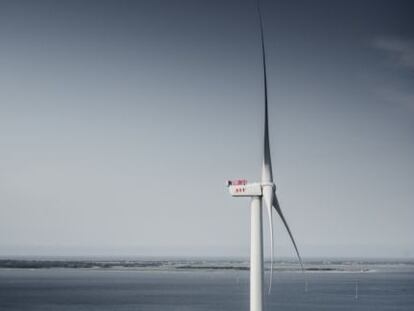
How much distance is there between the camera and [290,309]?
4031 inches

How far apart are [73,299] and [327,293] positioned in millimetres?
57827

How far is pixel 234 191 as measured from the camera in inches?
1166

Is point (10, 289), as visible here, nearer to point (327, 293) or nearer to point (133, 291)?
point (133, 291)

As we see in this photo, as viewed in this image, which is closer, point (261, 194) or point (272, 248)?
point (272, 248)

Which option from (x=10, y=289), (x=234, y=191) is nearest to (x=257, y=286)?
(x=234, y=191)

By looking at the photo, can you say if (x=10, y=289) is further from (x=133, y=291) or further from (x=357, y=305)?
(x=357, y=305)

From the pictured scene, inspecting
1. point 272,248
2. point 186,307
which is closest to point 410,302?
point 186,307

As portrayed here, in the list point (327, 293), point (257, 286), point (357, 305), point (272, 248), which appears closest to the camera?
point (272, 248)

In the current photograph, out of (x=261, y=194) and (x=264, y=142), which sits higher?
(x=264, y=142)

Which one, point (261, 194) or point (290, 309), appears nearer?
point (261, 194)

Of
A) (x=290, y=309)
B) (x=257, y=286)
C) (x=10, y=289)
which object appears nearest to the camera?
(x=257, y=286)

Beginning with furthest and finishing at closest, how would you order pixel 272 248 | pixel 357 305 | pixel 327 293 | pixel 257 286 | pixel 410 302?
pixel 327 293 < pixel 410 302 < pixel 357 305 < pixel 257 286 < pixel 272 248

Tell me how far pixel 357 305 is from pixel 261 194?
90.7 metres

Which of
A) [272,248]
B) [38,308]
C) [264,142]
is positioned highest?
[264,142]
